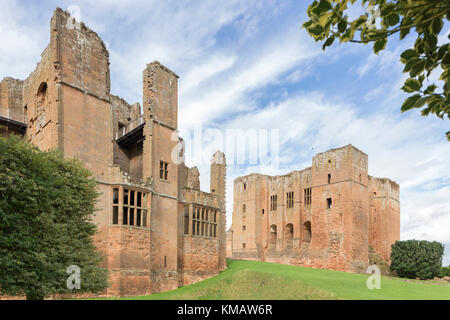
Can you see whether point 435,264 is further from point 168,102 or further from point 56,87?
point 56,87

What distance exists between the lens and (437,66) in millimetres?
4227

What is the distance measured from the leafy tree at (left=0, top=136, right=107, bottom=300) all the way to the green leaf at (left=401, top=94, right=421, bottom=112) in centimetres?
1429

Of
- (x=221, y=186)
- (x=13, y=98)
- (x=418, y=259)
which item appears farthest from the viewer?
(x=418, y=259)

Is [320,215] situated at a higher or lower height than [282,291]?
higher

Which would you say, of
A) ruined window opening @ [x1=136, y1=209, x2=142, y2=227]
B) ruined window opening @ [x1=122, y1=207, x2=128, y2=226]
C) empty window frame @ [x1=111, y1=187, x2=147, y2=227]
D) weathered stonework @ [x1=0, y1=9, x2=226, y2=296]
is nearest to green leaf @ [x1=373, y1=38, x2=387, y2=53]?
weathered stonework @ [x1=0, y1=9, x2=226, y2=296]

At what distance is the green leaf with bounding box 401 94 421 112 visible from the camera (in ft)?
13.5

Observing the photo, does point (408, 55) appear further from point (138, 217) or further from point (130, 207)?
point (138, 217)

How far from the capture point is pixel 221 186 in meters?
35.4

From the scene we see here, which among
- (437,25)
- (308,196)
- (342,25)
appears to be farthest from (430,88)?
(308,196)

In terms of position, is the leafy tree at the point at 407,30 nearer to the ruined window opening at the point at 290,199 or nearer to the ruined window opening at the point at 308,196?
the ruined window opening at the point at 308,196

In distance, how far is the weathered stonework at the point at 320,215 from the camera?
139ft

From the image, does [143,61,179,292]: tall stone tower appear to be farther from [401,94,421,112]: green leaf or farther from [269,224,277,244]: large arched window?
[269,224,277,244]: large arched window

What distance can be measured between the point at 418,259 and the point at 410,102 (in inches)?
1788

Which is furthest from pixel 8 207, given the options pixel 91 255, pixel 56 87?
pixel 56 87
